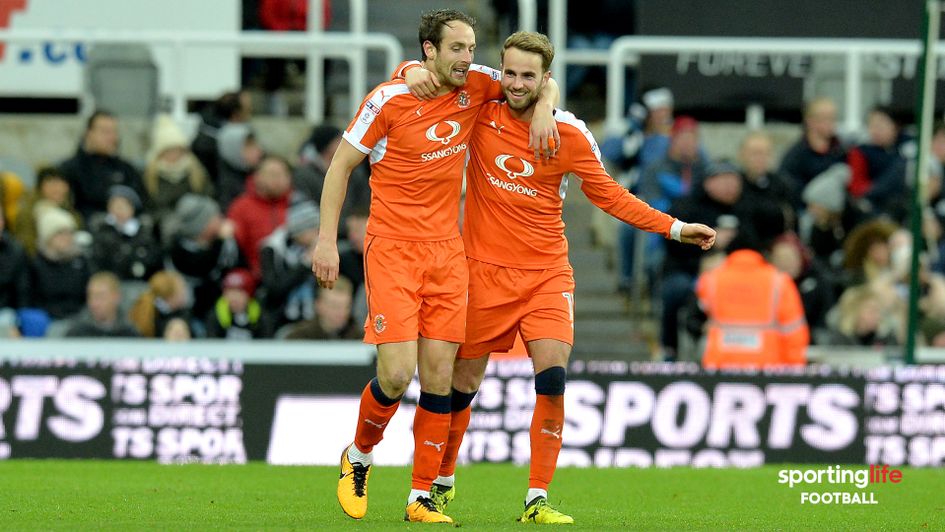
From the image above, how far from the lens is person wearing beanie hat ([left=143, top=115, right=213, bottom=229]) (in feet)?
53.5

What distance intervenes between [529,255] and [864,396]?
5767mm

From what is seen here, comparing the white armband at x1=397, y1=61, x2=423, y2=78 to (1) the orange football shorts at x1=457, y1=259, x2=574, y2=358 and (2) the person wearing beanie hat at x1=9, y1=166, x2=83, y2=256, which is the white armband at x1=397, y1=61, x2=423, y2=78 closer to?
(1) the orange football shorts at x1=457, y1=259, x2=574, y2=358

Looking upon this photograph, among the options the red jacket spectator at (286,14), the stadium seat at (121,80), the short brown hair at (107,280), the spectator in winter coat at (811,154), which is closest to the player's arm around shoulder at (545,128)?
the short brown hair at (107,280)

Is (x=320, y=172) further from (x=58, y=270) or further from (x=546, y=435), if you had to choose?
(x=546, y=435)

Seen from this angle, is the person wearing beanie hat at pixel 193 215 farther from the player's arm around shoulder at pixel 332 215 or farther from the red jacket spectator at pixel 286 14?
the player's arm around shoulder at pixel 332 215

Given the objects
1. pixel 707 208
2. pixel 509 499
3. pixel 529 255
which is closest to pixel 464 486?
pixel 509 499

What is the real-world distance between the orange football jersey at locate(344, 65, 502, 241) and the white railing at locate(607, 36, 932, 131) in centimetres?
832

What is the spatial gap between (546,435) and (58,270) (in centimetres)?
754

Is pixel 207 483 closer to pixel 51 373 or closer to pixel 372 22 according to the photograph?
pixel 51 373

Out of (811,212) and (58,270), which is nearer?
(58,270)

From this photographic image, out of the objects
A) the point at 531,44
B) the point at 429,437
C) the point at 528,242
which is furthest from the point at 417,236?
the point at 531,44

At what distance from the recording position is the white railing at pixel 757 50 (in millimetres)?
17344

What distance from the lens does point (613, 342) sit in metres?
17.0

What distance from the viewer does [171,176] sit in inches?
643
